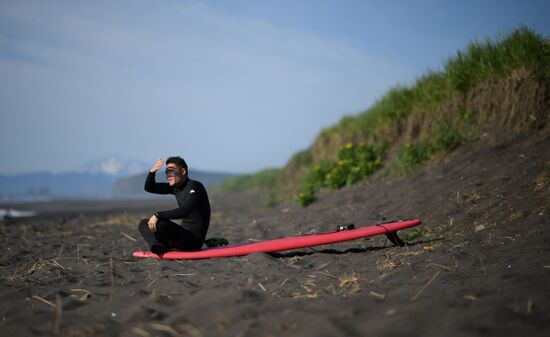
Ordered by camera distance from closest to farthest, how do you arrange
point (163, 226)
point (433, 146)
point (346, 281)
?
point (346, 281) < point (163, 226) < point (433, 146)

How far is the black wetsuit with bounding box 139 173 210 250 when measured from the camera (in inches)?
210

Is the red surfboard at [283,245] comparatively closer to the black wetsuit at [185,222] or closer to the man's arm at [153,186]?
the black wetsuit at [185,222]

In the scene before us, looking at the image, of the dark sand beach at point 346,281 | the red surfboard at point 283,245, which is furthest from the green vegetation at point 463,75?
the red surfboard at point 283,245

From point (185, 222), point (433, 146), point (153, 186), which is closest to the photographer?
point (185, 222)

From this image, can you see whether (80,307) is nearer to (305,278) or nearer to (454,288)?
(305,278)

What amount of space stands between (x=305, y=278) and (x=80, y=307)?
6.32 ft

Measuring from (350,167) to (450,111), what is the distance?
2846mm

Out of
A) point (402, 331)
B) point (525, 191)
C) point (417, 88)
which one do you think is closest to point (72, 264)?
point (402, 331)

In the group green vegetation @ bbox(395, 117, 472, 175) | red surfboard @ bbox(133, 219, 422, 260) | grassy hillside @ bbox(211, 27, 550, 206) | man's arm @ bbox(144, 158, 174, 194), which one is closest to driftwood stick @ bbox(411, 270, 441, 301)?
red surfboard @ bbox(133, 219, 422, 260)

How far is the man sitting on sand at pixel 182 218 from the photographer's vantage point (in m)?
5.34

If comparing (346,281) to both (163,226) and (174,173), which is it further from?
(174,173)

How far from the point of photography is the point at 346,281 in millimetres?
3879

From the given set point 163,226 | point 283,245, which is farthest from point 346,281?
point 163,226

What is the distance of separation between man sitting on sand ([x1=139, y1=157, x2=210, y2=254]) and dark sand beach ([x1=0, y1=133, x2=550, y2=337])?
0.99ft
